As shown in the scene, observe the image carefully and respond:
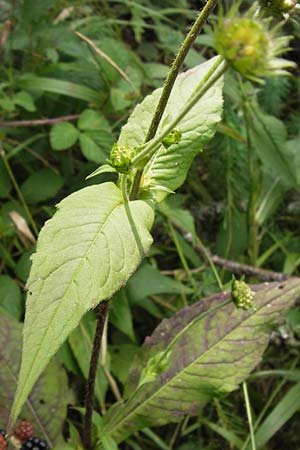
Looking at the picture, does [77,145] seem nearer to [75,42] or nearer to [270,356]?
[75,42]

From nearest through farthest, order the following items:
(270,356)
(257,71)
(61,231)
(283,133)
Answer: (257,71)
(61,231)
(270,356)
(283,133)

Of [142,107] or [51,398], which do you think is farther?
[51,398]

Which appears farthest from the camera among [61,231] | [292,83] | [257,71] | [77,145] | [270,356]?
[292,83]

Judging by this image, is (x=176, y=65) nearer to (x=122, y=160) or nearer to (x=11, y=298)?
(x=122, y=160)

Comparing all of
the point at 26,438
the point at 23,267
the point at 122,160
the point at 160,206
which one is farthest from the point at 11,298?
the point at 122,160

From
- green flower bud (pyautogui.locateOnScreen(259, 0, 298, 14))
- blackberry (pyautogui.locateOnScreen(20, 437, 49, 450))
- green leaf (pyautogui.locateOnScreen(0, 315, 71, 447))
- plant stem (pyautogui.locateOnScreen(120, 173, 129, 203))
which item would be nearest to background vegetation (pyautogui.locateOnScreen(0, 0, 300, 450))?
green leaf (pyautogui.locateOnScreen(0, 315, 71, 447))

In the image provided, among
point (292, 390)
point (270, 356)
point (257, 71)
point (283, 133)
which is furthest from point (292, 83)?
point (257, 71)

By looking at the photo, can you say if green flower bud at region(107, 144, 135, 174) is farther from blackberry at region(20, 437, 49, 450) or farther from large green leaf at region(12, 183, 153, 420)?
blackberry at region(20, 437, 49, 450)
